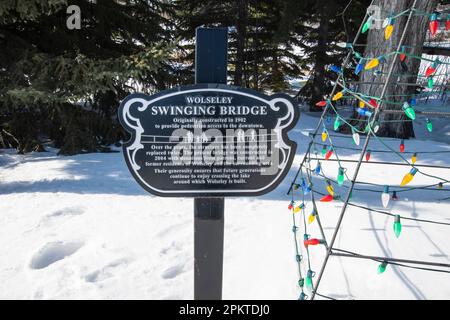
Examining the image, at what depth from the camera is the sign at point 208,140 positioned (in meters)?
1.69

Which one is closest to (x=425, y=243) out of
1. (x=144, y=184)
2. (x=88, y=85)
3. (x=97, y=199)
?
(x=144, y=184)

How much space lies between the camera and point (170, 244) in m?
2.93


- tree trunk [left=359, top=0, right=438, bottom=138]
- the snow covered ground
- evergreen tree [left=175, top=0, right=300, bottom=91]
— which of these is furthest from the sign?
evergreen tree [left=175, top=0, right=300, bottom=91]

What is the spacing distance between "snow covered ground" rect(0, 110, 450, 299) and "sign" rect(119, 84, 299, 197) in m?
0.93

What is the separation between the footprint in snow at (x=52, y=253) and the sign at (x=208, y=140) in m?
1.52

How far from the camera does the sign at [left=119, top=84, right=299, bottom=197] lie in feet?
5.56

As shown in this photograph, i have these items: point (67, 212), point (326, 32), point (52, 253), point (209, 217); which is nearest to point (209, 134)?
point (209, 217)

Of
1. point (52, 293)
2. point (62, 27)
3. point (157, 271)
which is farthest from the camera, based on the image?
point (62, 27)

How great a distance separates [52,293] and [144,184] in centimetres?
118

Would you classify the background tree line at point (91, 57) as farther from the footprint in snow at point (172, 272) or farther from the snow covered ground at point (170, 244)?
the footprint in snow at point (172, 272)

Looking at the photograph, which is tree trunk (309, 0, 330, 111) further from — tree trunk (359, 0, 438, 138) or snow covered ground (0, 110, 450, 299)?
snow covered ground (0, 110, 450, 299)

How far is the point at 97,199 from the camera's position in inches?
157

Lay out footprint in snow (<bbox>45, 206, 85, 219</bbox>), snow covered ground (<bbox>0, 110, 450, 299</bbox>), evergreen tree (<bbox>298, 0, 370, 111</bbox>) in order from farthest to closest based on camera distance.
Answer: evergreen tree (<bbox>298, 0, 370, 111</bbox>) < footprint in snow (<bbox>45, 206, 85, 219</bbox>) < snow covered ground (<bbox>0, 110, 450, 299</bbox>)

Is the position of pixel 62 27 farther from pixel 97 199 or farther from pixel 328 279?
pixel 328 279
